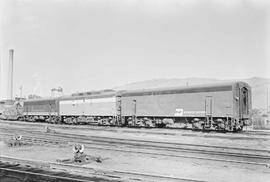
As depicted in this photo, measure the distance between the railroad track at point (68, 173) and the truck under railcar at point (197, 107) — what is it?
15.7 meters

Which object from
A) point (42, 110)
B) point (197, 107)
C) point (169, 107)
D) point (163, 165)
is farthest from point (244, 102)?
point (42, 110)

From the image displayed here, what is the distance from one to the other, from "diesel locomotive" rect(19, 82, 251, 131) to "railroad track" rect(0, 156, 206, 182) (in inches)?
617

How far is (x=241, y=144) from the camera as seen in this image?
17.2 meters

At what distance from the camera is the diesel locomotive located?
23656 millimetres

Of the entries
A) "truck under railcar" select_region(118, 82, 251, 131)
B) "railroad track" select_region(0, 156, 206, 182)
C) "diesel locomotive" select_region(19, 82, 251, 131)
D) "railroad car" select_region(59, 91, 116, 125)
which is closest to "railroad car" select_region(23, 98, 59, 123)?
"railroad car" select_region(59, 91, 116, 125)

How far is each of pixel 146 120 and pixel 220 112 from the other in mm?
8473

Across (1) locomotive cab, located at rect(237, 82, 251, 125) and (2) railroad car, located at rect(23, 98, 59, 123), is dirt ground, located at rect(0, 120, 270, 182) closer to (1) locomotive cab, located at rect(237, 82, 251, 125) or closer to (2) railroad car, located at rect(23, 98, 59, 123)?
(1) locomotive cab, located at rect(237, 82, 251, 125)

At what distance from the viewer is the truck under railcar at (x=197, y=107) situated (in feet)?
76.9

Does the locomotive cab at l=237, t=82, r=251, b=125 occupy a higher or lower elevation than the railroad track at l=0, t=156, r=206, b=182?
higher

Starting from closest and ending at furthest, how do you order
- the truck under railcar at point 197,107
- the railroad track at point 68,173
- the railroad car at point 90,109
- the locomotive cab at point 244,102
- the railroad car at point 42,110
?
the railroad track at point 68,173 < the truck under railcar at point 197,107 < the locomotive cab at point 244,102 < the railroad car at point 90,109 < the railroad car at point 42,110

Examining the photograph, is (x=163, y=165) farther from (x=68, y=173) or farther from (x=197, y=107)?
(x=197, y=107)

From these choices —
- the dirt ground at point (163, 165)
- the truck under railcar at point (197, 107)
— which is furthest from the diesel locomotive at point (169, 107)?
the dirt ground at point (163, 165)

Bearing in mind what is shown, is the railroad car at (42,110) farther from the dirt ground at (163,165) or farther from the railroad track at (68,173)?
the railroad track at (68,173)

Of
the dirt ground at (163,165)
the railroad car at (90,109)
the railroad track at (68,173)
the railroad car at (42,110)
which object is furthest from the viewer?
the railroad car at (42,110)
